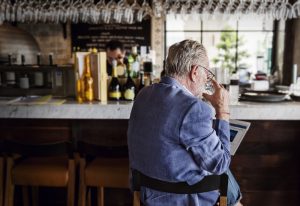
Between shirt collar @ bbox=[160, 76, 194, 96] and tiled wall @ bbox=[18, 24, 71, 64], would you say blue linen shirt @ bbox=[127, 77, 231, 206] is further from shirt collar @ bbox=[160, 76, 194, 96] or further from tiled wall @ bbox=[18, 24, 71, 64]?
tiled wall @ bbox=[18, 24, 71, 64]

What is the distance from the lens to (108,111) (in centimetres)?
245

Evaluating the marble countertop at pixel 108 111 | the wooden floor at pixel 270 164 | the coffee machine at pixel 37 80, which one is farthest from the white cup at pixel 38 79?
the wooden floor at pixel 270 164

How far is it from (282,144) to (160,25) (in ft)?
13.4

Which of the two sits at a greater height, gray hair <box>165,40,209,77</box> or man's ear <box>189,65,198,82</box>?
gray hair <box>165,40,209,77</box>

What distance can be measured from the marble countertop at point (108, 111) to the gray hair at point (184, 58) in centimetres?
92

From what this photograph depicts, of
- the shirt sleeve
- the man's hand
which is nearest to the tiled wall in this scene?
the man's hand

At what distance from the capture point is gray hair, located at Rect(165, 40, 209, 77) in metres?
1.53

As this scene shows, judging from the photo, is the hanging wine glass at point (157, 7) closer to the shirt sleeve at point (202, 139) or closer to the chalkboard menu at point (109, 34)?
the chalkboard menu at point (109, 34)

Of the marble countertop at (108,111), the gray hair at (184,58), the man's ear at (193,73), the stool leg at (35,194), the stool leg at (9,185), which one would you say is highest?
the gray hair at (184,58)

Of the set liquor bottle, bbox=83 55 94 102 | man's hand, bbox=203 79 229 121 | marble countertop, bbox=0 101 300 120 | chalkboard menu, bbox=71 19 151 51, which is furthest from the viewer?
chalkboard menu, bbox=71 19 151 51

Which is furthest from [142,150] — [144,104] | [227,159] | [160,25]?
[160,25]

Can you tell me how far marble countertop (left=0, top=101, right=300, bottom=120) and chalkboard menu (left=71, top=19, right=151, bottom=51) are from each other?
371 centimetres

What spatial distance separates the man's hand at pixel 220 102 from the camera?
64.9 inches

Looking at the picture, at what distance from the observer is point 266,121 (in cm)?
255
